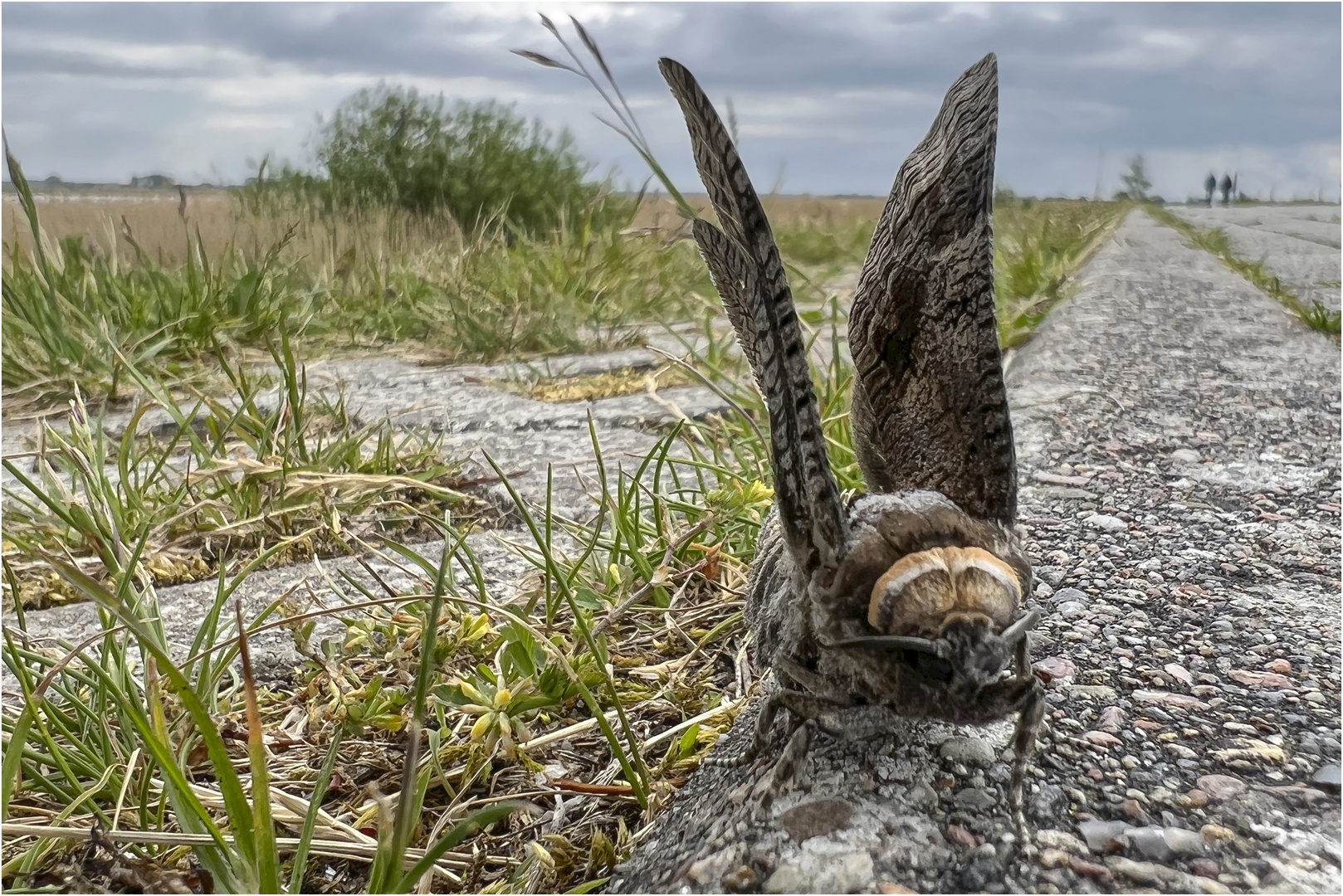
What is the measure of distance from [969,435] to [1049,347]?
117 inches

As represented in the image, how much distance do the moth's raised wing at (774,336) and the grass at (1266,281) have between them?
4283 mm

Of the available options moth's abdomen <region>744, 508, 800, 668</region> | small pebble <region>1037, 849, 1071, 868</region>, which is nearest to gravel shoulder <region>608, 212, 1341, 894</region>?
small pebble <region>1037, 849, 1071, 868</region>

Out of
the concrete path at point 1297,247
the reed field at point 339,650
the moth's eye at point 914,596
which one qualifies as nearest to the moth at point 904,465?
the moth's eye at point 914,596

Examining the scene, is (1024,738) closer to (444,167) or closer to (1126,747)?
(1126,747)

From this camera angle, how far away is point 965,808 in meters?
1.11

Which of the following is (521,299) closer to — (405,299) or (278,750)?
(405,299)

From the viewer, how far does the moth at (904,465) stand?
990 mm

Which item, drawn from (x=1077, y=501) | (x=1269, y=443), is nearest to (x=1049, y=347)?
(x=1269, y=443)

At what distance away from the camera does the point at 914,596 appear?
986 mm

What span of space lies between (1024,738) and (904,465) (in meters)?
0.45

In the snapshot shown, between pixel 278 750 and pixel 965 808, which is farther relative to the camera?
pixel 278 750

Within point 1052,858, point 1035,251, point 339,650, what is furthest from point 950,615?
point 1035,251

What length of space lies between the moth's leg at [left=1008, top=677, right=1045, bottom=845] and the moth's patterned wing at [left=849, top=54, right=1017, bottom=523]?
0.80 feet

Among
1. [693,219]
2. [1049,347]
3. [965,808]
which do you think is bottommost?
[965,808]
